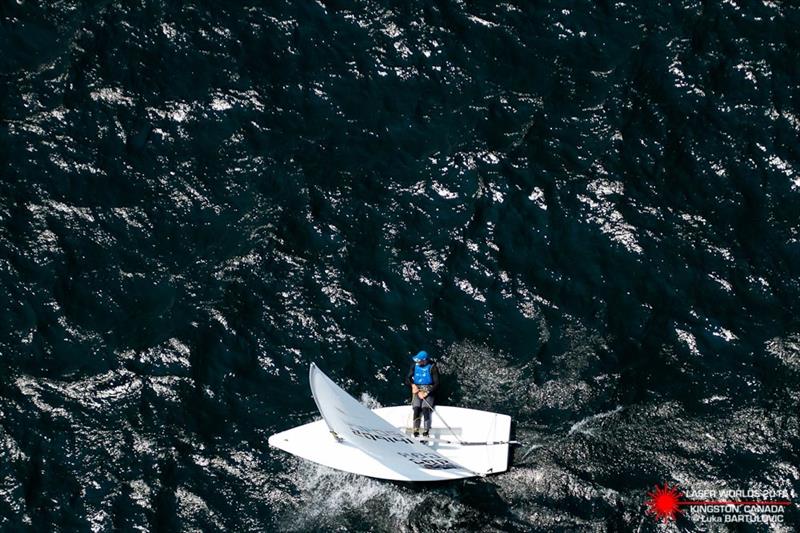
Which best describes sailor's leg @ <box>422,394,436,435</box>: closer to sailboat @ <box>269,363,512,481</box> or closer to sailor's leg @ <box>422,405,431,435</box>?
sailor's leg @ <box>422,405,431,435</box>

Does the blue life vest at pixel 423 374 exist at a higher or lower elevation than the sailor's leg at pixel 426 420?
higher

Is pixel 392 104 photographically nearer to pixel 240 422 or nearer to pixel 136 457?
pixel 240 422

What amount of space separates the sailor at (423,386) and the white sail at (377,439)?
72.2 inches

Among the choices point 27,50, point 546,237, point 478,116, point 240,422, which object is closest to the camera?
point 240,422

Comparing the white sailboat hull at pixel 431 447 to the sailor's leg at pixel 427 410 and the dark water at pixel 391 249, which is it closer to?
the sailor's leg at pixel 427 410

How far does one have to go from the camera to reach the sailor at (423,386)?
3369 centimetres

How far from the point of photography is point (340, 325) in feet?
118

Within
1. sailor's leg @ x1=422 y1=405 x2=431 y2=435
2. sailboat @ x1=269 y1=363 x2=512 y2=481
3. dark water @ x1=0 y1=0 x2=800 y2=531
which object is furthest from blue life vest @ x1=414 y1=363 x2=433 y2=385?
dark water @ x1=0 y1=0 x2=800 y2=531

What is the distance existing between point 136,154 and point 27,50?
302 inches

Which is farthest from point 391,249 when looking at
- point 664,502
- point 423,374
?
point 664,502

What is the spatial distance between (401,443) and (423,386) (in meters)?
2.60

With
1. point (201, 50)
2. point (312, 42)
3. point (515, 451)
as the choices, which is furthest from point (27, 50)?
point (515, 451)

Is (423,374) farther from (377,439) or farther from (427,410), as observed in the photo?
(377,439)

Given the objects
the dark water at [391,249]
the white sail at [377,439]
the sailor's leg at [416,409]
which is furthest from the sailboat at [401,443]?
the dark water at [391,249]
